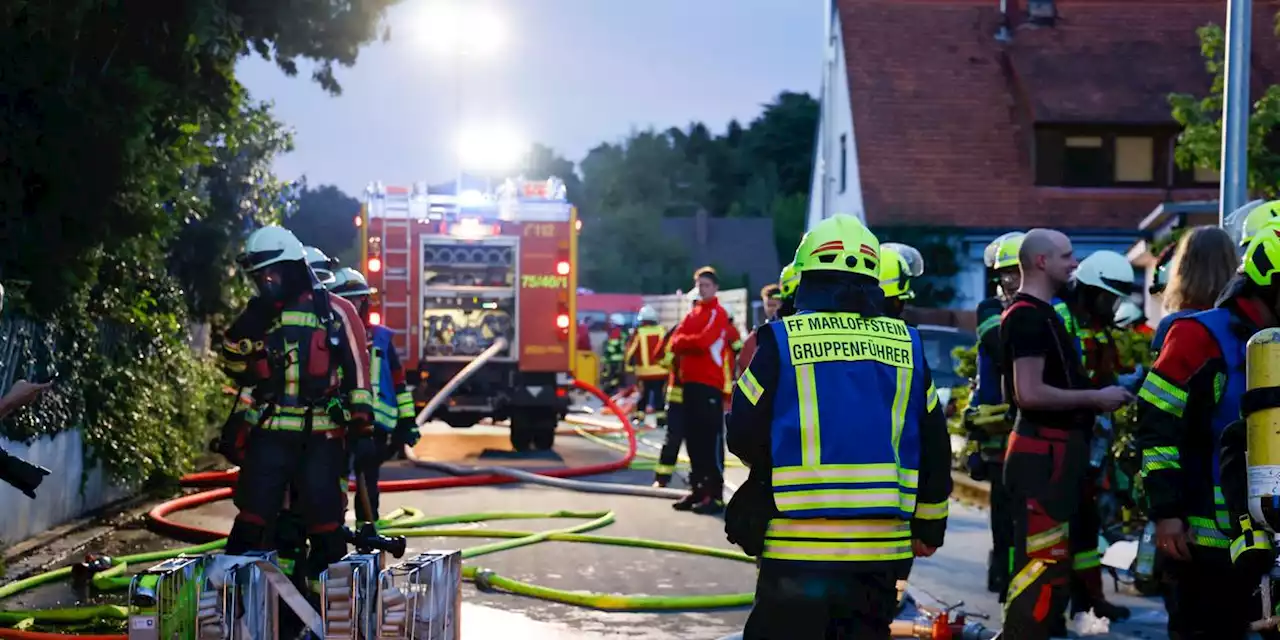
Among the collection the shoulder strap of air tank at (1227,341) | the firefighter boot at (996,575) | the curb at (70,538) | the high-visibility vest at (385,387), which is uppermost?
the shoulder strap of air tank at (1227,341)

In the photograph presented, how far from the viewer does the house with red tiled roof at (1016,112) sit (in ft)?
91.9

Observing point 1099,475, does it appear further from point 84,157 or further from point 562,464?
point 562,464

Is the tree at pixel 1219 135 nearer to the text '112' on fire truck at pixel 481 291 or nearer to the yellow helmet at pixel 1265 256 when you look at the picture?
the text '112' on fire truck at pixel 481 291

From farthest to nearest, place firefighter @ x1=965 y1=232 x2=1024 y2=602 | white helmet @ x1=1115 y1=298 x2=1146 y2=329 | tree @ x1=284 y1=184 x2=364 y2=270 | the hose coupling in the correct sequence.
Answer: tree @ x1=284 y1=184 x2=364 y2=270 → white helmet @ x1=1115 y1=298 x2=1146 y2=329 → the hose coupling → firefighter @ x1=965 y1=232 x2=1024 y2=602

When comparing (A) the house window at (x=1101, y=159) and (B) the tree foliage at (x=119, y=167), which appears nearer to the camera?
(B) the tree foliage at (x=119, y=167)

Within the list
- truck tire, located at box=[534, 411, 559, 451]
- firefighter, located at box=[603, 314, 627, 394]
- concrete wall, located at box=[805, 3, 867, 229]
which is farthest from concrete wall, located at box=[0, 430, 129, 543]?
firefighter, located at box=[603, 314, 627, 394]

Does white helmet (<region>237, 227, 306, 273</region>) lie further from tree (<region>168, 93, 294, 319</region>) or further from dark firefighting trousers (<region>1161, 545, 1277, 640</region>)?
tree (<region>168, 93, 294, 319</region>)

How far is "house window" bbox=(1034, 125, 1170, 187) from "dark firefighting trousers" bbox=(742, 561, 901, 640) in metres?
25.2

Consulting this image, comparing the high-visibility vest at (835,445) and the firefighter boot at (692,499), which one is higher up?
the high-visibility vest at (835,445)

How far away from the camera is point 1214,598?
15.1 feet

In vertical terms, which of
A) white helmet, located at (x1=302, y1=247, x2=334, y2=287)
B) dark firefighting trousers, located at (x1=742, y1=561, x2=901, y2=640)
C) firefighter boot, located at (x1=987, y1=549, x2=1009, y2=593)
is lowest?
firefighter boot, located at (x1=987, y1=549, x2=1009, y2=593)

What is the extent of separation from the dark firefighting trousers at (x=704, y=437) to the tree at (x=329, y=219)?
62.7m

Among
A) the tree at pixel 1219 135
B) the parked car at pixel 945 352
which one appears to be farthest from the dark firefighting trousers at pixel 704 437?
the tree at pixel 1219 135

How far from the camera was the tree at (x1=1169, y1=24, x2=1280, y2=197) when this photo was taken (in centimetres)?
1262
